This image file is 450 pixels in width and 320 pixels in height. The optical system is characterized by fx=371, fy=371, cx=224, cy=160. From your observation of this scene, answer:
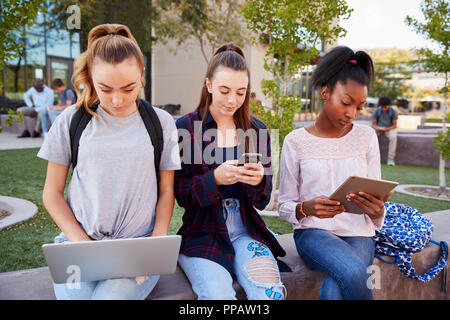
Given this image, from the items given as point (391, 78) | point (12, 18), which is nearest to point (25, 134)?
point (12, 18)

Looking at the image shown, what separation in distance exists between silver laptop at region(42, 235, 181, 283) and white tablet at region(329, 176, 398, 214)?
0.86m

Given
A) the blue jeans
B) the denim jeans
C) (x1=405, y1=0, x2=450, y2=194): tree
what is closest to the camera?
the denim jeans

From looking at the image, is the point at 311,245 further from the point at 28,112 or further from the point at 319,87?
the point at 28,112

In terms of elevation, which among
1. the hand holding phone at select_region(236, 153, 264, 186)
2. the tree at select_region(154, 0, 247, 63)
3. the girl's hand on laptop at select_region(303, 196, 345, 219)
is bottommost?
the girl's hand on laptop at select_region(303, 196, 345, 219)

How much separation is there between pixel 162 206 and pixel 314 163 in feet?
3.06

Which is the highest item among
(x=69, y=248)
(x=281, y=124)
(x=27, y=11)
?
(x=27, y=11)

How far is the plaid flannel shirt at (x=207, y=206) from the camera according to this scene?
1854 millimetres

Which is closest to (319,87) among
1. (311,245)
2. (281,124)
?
(311,245)

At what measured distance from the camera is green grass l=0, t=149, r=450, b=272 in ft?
10.2

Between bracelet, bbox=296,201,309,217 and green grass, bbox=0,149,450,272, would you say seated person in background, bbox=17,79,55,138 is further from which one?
bracelet, bbox=296,201,309,217

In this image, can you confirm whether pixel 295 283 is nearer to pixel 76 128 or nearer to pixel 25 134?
pixel 76 128

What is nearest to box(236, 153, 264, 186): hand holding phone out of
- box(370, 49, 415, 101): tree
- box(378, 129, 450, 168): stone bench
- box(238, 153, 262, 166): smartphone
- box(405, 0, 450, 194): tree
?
box(238, 153, 262, 166): smartphone

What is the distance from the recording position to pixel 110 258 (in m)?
1.43
